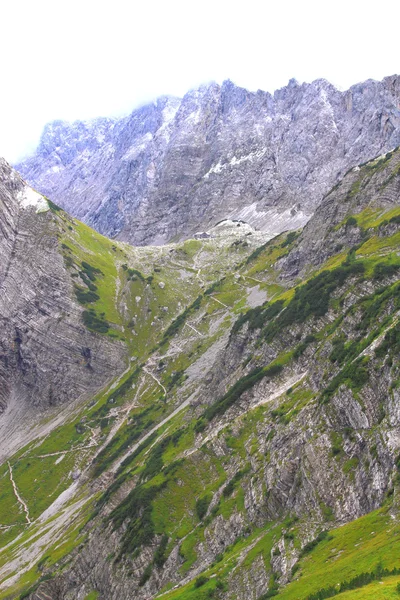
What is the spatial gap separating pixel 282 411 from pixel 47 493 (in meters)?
109

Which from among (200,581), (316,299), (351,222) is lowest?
(200,581)

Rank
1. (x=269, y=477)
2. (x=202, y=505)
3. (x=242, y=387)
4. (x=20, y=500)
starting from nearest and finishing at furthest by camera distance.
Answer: (x=269, y=477)
(x=202, y=505)
(x=242, y=387)
(x=20, y=500)

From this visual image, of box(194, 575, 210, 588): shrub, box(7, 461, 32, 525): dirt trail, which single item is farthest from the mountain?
box(7, 461, 32, 525): dirt trail

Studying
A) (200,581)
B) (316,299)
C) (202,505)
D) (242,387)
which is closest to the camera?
(200,581)

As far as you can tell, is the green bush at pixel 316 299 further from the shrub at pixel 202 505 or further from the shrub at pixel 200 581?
the shrub at pixel 200 581

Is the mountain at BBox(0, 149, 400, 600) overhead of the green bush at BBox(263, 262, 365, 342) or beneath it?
beneath

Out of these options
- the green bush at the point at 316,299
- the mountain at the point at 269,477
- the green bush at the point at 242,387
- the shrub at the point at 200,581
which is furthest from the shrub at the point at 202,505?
the green bush at the point at 316,299

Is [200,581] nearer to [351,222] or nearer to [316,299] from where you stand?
[316,299]

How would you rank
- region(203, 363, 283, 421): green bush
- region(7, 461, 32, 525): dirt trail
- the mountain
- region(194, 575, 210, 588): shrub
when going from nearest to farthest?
the mountain
region(194, 575, 210, 588): shrub
region(203, 363, 283, 421): green bush
region(7, 461, 32, 525): dirt trail

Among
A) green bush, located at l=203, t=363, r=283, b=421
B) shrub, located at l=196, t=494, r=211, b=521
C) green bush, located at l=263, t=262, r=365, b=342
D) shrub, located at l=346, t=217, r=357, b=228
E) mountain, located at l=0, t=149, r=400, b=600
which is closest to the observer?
mountain, located at l=0, t=149, r=400, b=600

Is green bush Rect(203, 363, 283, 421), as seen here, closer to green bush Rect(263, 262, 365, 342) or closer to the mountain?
the mountain

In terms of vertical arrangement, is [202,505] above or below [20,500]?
below

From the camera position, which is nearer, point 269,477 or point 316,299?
point 269,477

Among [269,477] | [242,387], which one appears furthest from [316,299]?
[269,477]
